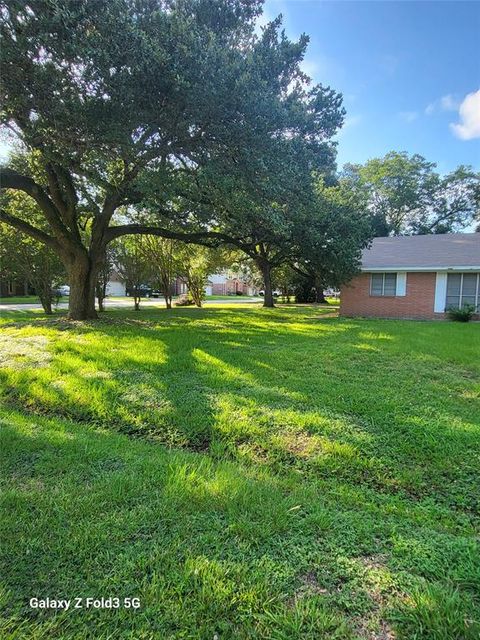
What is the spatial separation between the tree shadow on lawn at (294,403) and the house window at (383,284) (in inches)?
368

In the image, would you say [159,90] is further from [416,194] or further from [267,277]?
[416,194]

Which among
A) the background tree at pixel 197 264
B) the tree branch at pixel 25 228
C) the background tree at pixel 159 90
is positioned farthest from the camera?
the background tree at pixel 197 264

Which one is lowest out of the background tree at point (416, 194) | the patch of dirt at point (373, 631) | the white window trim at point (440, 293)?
the patch of dirt at point (373, 631)

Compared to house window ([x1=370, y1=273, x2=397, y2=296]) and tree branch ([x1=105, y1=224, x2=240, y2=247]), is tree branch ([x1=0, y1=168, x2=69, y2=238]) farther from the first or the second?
house window ([x1=370, y1=273, x2=397, y2=296])

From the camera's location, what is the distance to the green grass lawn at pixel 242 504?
1.55 meters

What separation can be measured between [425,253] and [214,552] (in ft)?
56.9

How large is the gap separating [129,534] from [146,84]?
20.4 ft

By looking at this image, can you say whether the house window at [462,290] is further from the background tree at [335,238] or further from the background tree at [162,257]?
the background tree at [162,257]

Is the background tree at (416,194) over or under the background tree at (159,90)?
over

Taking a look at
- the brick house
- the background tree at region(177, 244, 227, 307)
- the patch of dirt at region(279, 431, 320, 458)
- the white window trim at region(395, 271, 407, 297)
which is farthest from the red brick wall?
the patch of dirt at region(279, 431, 320, 458)

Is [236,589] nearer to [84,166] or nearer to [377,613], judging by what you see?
[377,613]

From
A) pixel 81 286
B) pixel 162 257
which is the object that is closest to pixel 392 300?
pixel 81 286

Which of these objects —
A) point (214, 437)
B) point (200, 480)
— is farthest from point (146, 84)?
point (200, 480)

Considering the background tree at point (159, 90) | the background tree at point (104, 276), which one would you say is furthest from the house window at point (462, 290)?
the background tree at point (104, 276)
